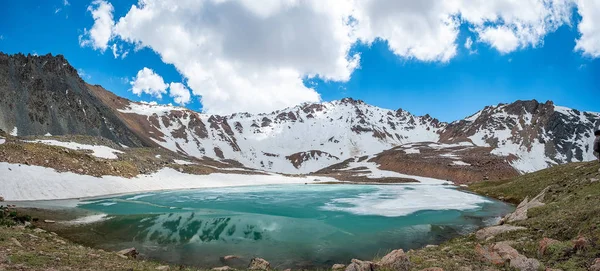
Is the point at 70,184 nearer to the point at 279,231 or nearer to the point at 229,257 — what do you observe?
the point at 279,231

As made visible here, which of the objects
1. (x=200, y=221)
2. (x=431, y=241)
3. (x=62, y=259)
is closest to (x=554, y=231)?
(x=431, y=241)

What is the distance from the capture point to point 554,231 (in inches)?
542

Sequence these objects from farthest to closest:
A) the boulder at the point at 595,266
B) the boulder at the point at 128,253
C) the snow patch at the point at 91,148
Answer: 1. the snow patch at the point at 91,148
2. the boulder at the point at 128,253
3. the boulder at the point at 595,266

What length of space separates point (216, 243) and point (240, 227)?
5742mm

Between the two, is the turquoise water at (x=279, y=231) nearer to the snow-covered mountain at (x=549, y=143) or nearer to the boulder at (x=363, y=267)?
the boulder at (x=363, y=267)

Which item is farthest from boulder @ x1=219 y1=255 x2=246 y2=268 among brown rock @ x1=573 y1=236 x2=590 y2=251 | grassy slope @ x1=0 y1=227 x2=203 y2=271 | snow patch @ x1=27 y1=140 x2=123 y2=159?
snow patch @ x1=27 y1=140 x2=123 y2=159

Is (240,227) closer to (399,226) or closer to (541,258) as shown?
(399,226)

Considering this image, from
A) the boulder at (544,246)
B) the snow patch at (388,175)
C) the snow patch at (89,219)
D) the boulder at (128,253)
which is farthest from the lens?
the snow patch at (388,175)

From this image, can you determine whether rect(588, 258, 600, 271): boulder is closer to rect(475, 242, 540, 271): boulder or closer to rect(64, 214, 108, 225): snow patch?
rect(475, 242, 540, 271): boulder

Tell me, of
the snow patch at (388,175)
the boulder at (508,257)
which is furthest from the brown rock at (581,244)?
the snow patch at (388,175)

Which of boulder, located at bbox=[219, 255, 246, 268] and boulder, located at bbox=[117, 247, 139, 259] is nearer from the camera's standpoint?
boulder, located at bbox=[117, 247, 139, 259]

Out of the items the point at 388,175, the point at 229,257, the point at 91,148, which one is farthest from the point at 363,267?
the point at 388,175

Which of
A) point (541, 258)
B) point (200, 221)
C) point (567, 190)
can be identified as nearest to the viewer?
point (541, 258)

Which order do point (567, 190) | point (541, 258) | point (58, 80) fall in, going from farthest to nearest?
point (58, 80) → point (567, 190) → point (541, 258)
